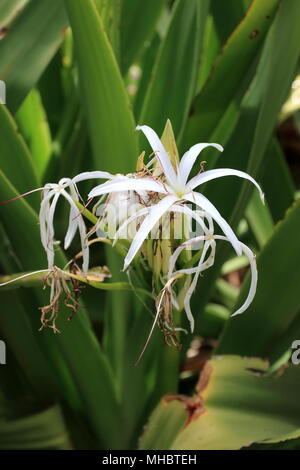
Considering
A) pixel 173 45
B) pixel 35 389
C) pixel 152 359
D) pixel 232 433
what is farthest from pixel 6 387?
pixel 173 45

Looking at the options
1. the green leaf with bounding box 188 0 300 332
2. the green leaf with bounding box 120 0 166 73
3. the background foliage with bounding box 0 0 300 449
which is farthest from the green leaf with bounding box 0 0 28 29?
the green leaf with bounding box 188 0 300 332

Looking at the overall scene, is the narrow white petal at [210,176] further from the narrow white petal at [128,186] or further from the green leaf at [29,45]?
the green leaf at [29,45]

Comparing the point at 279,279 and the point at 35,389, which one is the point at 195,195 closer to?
the point at 279,279

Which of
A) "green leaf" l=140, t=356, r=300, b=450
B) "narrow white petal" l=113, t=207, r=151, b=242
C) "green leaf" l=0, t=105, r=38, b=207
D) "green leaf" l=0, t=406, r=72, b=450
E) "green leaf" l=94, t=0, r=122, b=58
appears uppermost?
"green leaf" l=94, t=0, r=122, b=58

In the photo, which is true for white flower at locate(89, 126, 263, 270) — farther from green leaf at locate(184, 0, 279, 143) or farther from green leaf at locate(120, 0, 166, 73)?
green leaf at locate(120, 0, 166, 73)

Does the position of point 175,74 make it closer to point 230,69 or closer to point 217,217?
point 230,69

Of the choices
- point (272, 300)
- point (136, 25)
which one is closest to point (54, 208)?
point (272, 300)

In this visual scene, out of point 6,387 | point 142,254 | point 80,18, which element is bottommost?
point 6,387

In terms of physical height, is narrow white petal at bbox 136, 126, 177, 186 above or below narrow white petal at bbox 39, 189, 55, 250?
above
